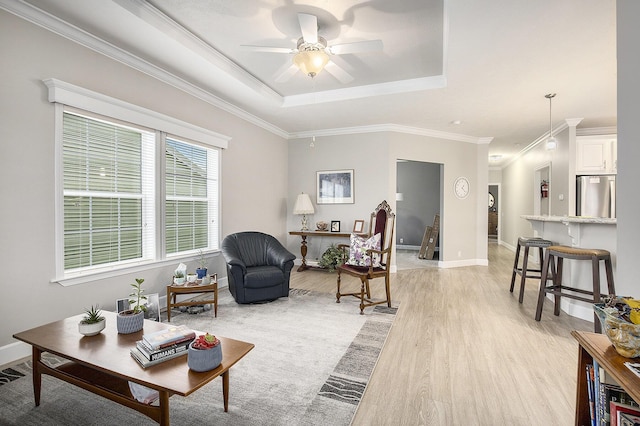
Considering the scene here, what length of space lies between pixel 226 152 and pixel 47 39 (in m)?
2.30

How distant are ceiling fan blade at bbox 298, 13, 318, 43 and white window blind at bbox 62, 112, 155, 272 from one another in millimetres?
2078

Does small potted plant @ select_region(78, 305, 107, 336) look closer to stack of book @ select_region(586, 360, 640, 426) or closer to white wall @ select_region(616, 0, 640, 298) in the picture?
stack of book @ select_region(586, 360, 640, 426)

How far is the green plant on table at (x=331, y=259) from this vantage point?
5.68 meters

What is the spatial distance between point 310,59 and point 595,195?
5682 mm

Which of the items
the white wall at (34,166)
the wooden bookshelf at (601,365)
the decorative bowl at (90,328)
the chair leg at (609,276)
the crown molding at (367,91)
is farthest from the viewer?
the crown molding at (367,91)

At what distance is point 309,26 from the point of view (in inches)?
98.0

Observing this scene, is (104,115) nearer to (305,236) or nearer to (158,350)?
(158,350)

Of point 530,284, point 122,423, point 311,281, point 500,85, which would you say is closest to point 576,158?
point 530,284

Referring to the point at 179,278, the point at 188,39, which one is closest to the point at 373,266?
the point at 179,278

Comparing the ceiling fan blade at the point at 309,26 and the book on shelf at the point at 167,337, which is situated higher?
the ceiling fan blade at the point at 309,26

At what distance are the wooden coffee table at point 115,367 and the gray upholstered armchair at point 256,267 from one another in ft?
5.15

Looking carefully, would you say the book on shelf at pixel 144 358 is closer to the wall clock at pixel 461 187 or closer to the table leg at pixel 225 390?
the table leg at pixel 225 390

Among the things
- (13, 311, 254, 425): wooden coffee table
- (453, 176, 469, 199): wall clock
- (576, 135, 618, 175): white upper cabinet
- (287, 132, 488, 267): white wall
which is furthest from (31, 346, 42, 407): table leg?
(576, 135, 618, 175): white upper cabinet

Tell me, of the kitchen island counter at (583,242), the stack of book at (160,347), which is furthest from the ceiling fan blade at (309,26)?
the kitchen island counter at (583,242)
